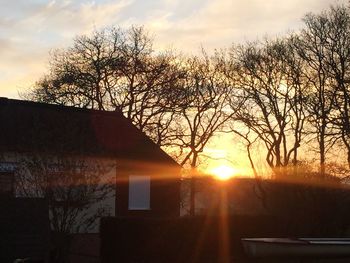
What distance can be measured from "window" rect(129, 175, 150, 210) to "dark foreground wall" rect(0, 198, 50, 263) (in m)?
15.7

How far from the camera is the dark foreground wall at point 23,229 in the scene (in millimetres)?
13008

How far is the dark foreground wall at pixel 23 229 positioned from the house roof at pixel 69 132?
214 cm

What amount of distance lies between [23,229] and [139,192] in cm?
1694

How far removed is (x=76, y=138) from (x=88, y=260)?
6717mm

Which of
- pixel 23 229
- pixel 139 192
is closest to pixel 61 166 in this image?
pixel 23 229

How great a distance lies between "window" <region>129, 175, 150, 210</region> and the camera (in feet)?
98.1

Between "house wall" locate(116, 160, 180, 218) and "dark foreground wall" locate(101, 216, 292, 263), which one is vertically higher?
"house wall" locate(116, 160, 180, 218)

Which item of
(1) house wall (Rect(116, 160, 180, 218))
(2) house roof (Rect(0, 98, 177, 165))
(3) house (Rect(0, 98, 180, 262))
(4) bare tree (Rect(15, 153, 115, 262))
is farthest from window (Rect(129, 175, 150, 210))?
(4) bare tree (Rect(15, 153, 115, 262))

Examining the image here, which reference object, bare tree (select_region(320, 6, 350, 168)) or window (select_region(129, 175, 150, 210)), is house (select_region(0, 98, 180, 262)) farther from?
bare tree (select_region(320, 6, 350, 168))

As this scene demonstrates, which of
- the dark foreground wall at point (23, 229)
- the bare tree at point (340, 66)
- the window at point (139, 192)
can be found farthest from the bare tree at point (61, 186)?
the bare tree at point (340, 66)

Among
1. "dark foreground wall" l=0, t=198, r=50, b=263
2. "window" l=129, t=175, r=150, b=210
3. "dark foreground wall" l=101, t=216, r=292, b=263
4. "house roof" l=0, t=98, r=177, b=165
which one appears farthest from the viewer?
"window" l=129, t=175, r=150, b=210

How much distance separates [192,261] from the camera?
19.7 m

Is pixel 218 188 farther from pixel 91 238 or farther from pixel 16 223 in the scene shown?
pixel 16 223

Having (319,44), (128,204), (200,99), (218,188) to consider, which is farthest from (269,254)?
(218,188)
